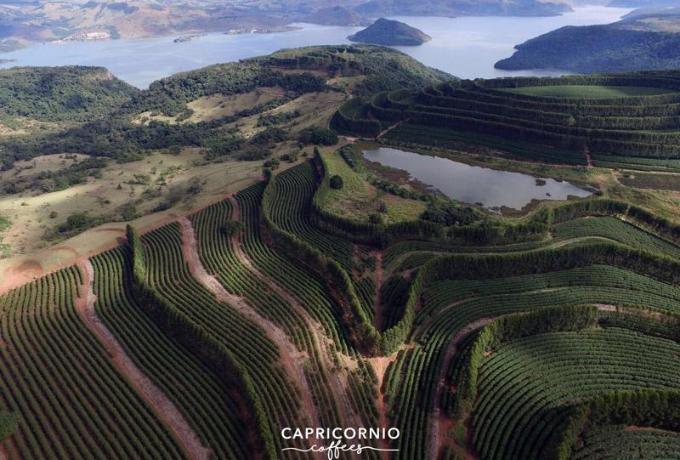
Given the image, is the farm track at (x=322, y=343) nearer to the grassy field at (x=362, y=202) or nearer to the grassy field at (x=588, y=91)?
the grassy field at (x=362, y=202)

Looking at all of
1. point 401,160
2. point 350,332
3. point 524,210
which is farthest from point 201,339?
point 401,160

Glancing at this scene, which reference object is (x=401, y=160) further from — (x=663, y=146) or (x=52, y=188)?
(x=52, y=188)

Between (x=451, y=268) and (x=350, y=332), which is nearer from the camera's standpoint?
(x=350, y=332)

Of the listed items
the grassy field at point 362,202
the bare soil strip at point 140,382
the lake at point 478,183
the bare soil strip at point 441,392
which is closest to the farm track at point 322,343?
the bare soil strip at point 441,392

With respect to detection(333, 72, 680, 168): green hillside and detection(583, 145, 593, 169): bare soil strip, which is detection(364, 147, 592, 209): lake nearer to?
detection(333, 72, 680, 168): green hillside

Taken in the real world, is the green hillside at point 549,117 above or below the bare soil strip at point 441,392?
above

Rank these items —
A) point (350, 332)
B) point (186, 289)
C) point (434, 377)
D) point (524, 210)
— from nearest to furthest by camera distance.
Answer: point (434, 377)
point (350, 332)
point (186, 289)
point (524, 210)

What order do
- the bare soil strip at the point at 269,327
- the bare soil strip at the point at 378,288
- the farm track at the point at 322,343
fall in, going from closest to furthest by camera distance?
1. the farm track at the point at 322,343
2. the bare soil strip at the point at 269,327
3. the bare soil strip at the point at 378,288
